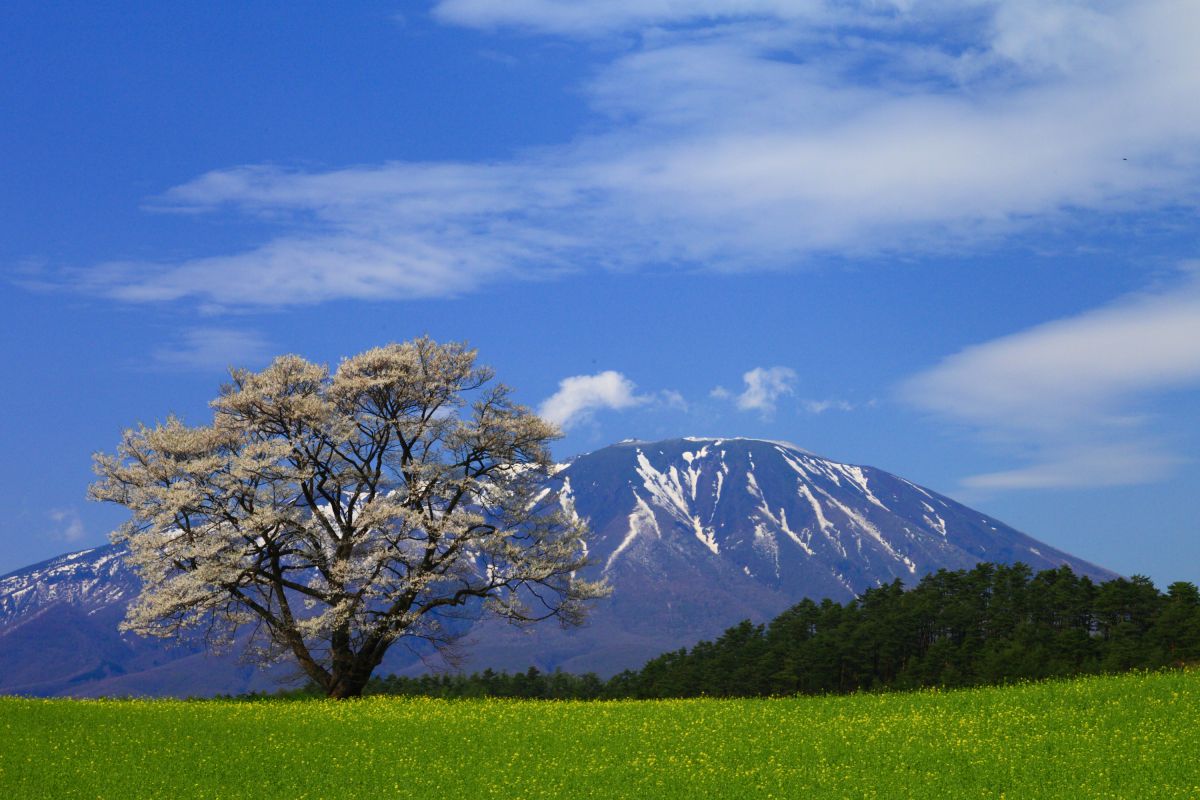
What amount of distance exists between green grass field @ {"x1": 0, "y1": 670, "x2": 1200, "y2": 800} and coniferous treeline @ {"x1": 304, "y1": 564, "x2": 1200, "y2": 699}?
7.98 m

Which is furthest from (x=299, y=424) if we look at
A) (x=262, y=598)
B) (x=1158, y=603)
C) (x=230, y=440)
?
(x=1158, y=603)

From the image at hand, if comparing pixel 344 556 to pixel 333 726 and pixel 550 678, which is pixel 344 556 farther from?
pixel 550 678

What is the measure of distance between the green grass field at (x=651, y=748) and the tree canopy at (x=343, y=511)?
7544 millimetres

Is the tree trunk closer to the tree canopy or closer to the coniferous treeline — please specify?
the tree canopy

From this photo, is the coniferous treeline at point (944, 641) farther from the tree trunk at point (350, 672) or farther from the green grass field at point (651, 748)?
the tree trunk at point (350, 672)

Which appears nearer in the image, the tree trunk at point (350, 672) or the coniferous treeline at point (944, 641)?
the coniferous treeline at point (944, 641)

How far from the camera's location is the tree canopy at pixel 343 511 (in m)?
48.7

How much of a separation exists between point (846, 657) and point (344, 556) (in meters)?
23.5

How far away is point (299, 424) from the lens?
163ft

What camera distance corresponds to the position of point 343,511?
168 ft

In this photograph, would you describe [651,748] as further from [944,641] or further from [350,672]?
[944,641]

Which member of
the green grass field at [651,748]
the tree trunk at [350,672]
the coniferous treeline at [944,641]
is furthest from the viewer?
the tree trunk at [350,672]

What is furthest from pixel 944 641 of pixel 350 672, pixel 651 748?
pixel 350 672

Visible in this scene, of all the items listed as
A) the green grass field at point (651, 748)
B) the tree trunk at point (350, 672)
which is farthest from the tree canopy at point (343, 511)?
the green grass field at point (651, 748)
